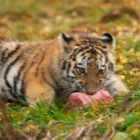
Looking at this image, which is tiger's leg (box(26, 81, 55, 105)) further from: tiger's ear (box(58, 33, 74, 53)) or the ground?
tiger's ear (box(58, 33, 74, 53))

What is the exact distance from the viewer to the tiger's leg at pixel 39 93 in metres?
6.99

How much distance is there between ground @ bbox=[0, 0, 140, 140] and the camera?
5512 mm

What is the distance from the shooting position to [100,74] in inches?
267

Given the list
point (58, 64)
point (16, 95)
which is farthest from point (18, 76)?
point (58, 64)

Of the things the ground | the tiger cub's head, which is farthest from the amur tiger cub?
the ground

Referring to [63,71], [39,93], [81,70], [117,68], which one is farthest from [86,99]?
[117,68]

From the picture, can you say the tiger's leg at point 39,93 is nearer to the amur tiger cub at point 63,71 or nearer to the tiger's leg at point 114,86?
the amur tiger cub at point 63,71

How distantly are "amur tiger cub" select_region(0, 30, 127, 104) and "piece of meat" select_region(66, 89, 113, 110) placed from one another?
2.5 inches

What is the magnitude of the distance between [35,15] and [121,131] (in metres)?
11.5

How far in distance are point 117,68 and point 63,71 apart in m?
1.79

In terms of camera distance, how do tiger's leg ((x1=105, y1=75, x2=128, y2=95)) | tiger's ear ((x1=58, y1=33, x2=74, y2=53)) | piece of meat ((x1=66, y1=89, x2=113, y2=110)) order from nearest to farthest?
piece of meat ((x1=66, y1=89, x2=113, y2=110)) < tiger's ear ((x1=58, y1=33, x2=74, y2=53)) < tiger's leg ((x1=105, y1=75, x2=128, y2=95))

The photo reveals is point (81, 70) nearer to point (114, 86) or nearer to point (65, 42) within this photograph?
point (65, 42)

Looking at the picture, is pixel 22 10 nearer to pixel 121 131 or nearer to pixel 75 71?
pixel 75 71

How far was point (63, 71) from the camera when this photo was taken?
23.0 ft
